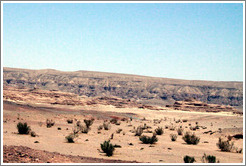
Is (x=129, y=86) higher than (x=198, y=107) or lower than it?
higher

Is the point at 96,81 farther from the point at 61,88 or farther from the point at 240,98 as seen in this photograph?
the point at 240,98

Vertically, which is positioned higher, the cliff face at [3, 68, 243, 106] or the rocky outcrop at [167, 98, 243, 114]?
the cliff face at [3, 68, 243, 106]

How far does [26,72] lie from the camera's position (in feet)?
567

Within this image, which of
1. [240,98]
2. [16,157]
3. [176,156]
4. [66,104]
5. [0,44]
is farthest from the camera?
[240,98]

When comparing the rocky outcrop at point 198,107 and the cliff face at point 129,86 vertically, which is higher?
the cliff face at point 129,86

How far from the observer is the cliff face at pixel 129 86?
158 metres

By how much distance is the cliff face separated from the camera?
158 m

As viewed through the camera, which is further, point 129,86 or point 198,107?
point 129,86

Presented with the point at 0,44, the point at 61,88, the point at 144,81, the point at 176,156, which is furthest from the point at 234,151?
the point at 144,81

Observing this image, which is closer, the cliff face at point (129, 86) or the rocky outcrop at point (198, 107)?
the rocky outcrop at point (198, 107)

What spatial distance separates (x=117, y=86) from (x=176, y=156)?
15149cm

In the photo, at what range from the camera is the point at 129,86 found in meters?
170

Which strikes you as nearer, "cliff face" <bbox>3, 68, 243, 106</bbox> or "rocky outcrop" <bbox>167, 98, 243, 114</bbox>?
"rocky outcrop" <bbox>167, 98, 243, 114</bbox>

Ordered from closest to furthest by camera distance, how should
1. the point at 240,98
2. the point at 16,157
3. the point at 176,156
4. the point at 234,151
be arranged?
the point at 16,157 → the point at 176,156 → the point at 234,151 → the point at 240,98
